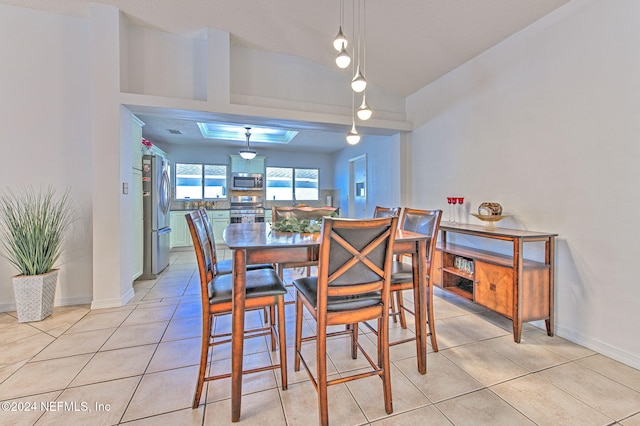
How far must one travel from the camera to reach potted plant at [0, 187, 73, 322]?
246 centimetres

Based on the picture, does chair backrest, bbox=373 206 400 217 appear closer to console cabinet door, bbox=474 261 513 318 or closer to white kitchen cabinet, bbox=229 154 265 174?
console cabinet door, bbox=474 261 513 318

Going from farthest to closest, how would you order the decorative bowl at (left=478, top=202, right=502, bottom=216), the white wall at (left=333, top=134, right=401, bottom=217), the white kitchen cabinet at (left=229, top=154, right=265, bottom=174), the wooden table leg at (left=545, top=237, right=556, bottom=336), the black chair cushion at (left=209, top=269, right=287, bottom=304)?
1. the white kitchen cabinet at (left=229, top=154, right=265, bottom=174)
2. the white wall at (left=333, top=134, right=401, bottom=217)
3. the decorative bowl at (left=478, top=202, right=502, bottom=216)
4. the wooden table leg at (left=545, top=237, right=556, bottom=336)
5. the black chair cushion at (left=209, top=269, right=287, bottom=304)

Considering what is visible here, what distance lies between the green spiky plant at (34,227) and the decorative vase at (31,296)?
0.10 m

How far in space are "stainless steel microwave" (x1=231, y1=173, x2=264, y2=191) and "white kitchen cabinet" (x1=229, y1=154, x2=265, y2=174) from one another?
10 centimetres

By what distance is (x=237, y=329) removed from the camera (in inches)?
55.7

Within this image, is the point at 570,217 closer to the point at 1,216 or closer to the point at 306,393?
the point at 306,393

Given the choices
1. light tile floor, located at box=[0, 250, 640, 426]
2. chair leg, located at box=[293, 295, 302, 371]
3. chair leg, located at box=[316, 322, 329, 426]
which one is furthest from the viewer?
chair leg, located at box=[293, 295, 302, 371]

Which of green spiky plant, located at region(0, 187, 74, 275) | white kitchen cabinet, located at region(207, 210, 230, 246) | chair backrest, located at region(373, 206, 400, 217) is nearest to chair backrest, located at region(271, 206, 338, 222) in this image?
chair backrest, located at region(373, 206, 400, 217)

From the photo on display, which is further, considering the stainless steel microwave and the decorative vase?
the stainless steel microwave

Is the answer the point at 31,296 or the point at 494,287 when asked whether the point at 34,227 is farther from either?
the point at 494,287

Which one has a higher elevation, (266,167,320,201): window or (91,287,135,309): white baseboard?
(266,167,320,201): window

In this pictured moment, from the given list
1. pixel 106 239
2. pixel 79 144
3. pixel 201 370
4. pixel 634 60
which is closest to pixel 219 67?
pixel 79 144

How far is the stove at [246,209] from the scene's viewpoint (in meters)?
6.56

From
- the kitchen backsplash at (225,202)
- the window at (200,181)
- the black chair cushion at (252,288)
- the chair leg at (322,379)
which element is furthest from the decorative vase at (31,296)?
the window at (200,181)
